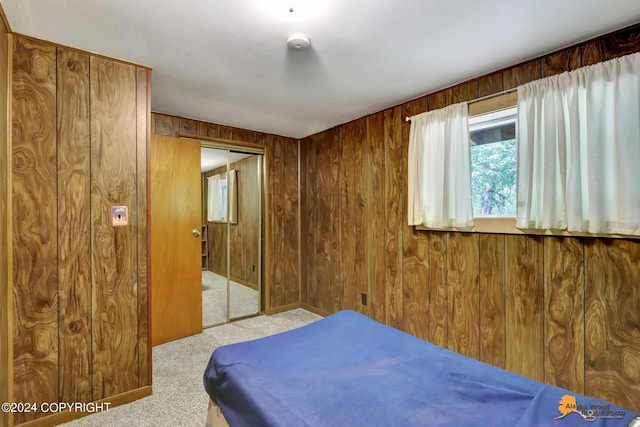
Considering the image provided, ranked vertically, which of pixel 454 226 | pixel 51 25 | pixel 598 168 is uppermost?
pixel 51 25

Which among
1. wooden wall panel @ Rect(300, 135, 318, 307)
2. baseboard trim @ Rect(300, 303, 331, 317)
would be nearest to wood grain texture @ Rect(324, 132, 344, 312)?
baseboard trim @ Rect(300, 303, 331, 317)

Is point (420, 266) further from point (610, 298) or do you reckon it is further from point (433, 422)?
point (433, 422)

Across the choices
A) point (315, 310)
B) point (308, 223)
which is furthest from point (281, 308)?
point (308, 223)

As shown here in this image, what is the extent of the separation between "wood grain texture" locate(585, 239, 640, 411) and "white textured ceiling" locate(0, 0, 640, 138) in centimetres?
134

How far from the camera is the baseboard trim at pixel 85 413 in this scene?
1822 millimetres

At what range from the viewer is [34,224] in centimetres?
Result: 182

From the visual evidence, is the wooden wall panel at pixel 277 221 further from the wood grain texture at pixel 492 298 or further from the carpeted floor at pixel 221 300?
the wood grain texture at pixel 492 298

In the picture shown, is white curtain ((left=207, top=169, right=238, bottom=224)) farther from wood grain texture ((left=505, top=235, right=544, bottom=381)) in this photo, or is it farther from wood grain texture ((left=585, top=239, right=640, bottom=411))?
wood grain texture ((left=585, top=239, right=640, bottom=411))

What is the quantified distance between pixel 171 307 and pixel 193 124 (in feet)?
6.68

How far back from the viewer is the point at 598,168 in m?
1.78

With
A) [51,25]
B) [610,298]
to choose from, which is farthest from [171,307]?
[610,298]

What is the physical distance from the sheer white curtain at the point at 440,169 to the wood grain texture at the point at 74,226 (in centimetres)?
255

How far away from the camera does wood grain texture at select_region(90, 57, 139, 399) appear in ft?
6.59

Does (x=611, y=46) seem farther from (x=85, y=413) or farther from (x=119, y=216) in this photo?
(x=85, y=413)
